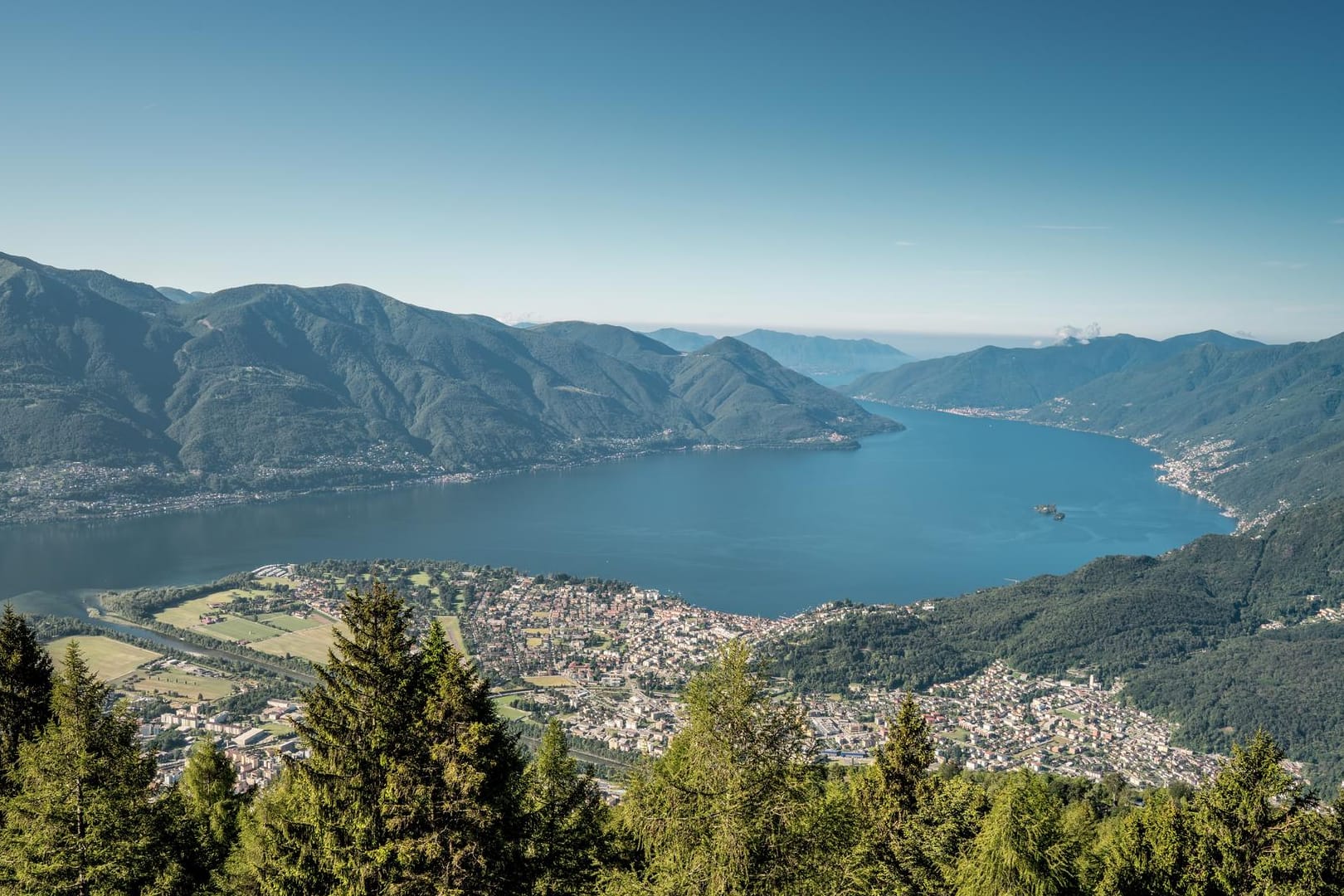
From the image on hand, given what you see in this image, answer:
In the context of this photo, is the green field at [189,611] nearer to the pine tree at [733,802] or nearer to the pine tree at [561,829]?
the pine tree at [561,829]

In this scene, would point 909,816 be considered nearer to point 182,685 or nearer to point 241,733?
point 241,733

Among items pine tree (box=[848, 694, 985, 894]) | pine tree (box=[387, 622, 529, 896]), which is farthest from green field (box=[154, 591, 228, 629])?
pine tree (box=[387, 622, 529, 896])

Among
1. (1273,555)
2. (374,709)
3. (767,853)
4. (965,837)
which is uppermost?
(374,709)

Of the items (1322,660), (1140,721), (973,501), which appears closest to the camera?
(1140,721)

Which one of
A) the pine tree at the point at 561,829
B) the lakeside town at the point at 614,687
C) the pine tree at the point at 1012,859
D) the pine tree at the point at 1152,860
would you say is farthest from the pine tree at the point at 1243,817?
the lakeside town at the point at 614,687

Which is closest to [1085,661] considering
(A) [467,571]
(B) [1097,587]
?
(B) [1097,587]

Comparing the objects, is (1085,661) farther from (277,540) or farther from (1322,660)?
(277,540)

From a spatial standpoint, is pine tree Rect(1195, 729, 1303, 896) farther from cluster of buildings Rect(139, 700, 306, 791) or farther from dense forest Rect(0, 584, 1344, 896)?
cluster of buildings Rect(139, 700, 306, 791)
